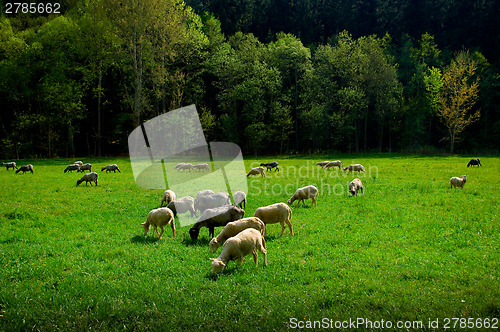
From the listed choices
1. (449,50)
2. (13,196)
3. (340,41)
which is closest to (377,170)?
(13,196)

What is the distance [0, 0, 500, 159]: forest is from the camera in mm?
45156

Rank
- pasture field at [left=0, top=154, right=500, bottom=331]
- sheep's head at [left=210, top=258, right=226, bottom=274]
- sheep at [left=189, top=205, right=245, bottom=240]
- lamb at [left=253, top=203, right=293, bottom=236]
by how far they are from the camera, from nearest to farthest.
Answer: pasture field at [left=0, top=154, right=500, bottom=331], sheep's head at [left=210, top=258, right=226, bottom=274], sheep at [left=189, top=205, right=245, bottom=240], lamb at [left=253, top=203, right=293, bottom=236]

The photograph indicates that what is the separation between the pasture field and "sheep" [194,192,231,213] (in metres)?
1.12

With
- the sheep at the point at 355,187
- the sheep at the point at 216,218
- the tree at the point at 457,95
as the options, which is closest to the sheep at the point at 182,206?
the sheep at the point at 216,218

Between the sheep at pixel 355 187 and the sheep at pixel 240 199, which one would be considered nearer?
A: the sheep at pixel 240 199

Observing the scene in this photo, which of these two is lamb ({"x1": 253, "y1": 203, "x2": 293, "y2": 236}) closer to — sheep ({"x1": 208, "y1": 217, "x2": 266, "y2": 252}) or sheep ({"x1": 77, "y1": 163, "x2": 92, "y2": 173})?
sheep ({"x1": 208, "y1": 217, "x2": 266, "y2": 252})

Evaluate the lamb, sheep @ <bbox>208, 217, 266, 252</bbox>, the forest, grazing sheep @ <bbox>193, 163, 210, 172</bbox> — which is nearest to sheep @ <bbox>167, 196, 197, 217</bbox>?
the lamb

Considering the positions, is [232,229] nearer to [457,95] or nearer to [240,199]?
[240,199]

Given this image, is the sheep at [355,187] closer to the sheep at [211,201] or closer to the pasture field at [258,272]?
the pasture field at [258,272]

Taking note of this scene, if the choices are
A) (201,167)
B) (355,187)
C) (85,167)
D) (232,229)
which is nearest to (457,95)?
(201,167)

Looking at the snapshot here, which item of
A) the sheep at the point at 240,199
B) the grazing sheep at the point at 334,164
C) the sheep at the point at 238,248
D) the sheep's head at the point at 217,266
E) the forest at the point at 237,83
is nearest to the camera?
the sheep's head at the point at 217,266

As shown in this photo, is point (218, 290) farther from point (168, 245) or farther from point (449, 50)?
point (449, 50)

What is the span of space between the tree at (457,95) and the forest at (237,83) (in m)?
0.25

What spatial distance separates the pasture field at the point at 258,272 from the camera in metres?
6.16
